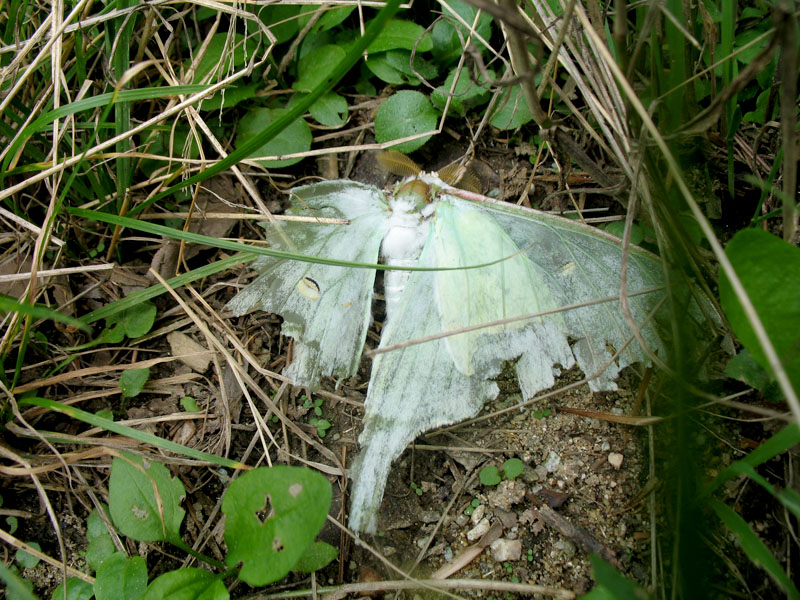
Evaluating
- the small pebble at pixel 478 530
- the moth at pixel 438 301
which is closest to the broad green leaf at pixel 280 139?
the moth at pixel 438 301

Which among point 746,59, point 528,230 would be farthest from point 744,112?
point 528,230

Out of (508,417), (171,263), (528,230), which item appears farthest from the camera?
(171,263)

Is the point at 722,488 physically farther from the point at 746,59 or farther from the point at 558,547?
the point at 746,59

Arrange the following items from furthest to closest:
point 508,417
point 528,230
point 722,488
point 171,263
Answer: point 171,263
point 508,417
point 528,230
point 722,488

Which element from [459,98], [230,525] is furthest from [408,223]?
[230,525]

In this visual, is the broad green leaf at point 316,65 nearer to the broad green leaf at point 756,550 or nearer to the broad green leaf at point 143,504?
the broad green leaf at point 143,504

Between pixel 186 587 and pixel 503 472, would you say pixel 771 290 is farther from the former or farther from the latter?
pixel 186 587
